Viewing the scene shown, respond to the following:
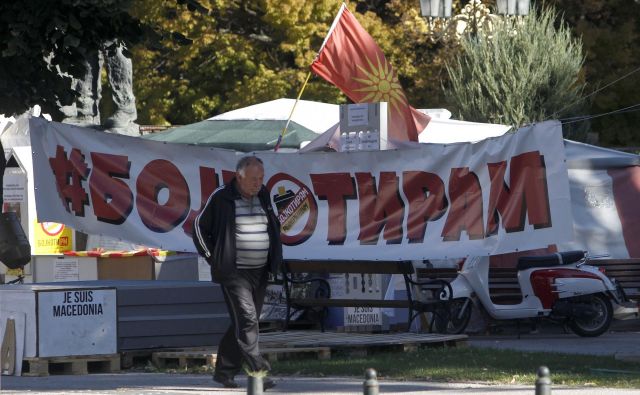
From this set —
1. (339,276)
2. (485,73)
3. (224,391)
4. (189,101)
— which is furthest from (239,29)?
(224,391)

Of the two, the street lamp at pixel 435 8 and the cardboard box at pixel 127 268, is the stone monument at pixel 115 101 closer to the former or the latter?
the cardboard box at pixel 127 268

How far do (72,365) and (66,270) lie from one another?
781cm

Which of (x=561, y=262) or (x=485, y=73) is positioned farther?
(x=485, y=73)

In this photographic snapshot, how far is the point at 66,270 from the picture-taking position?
20359mm

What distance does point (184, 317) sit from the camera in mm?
13586

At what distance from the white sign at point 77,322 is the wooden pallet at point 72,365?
0.05 meters

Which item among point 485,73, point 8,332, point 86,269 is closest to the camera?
point 8,332

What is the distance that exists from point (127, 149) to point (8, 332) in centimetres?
379

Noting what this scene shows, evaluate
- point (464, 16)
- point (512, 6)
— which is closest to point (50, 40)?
point (512, 6)

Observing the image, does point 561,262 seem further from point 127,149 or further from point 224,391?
point 224,391

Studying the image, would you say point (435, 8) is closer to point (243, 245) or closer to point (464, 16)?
point (464, 16)

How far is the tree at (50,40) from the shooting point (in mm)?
12312

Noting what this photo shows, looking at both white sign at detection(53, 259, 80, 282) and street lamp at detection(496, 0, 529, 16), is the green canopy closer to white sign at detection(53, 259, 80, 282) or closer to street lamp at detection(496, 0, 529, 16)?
white sign at detection(53, 259, 80, 282)

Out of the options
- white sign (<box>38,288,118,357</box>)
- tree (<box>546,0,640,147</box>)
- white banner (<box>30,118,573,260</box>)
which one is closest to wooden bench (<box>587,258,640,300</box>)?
white banner (<box>30,118,573,260</box>)
